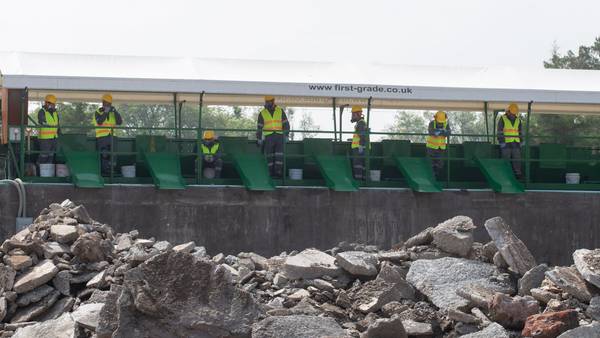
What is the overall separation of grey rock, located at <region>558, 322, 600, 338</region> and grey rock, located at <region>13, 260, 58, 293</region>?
543cm

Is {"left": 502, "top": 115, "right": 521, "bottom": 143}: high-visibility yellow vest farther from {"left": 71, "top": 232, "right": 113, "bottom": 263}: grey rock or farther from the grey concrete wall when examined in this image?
{"left": 71, "top": 232, "right": 113, "bottom": 263}: grey rock

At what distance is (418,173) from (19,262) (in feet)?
33.6

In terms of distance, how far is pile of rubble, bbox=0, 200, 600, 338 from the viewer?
34.6ft

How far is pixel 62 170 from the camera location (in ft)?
64.2

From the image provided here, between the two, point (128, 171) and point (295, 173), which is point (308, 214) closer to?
point (295, 173)

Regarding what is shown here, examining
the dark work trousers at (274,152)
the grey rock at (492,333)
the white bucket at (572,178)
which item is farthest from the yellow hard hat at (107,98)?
the grey rock at (492,333)

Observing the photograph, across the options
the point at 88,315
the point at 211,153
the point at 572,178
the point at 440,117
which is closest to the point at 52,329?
the point at 88,315

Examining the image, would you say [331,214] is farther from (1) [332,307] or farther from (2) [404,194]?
(1) [332,307]

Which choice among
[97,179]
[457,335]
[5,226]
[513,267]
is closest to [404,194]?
[97,179]

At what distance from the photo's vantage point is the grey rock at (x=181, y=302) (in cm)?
1052

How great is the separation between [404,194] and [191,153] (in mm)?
3991

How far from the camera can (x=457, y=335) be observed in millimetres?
10617

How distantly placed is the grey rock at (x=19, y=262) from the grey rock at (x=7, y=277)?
2.8 inches

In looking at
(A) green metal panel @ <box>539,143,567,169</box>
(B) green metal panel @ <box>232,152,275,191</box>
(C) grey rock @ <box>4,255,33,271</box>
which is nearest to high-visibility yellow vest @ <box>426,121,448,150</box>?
(A) green metal panel @ <box>539,143,567,169</box>
